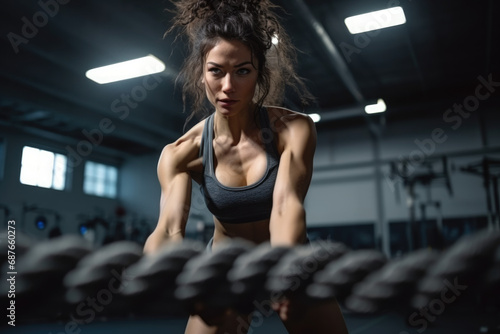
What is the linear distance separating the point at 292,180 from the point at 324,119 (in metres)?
6.73

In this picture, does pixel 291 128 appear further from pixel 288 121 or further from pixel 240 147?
pixel 240 147

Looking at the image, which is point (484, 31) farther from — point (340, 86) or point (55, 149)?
point (55, 149)

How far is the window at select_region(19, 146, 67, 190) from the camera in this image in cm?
782

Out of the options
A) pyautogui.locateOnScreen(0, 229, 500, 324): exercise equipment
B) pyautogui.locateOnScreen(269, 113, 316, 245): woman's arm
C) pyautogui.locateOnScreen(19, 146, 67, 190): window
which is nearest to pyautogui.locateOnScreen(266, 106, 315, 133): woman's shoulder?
pyautogui.locateOnScreen(269, 113, 316, 245): woman's arm

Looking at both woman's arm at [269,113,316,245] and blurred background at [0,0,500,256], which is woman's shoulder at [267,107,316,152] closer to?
woman's arm at [269,113,316,245]

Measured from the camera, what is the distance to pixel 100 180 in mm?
9688

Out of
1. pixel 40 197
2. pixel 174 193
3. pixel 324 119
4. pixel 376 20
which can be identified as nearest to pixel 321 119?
pixel 324 119

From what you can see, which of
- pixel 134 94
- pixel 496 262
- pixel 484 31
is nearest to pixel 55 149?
pixel 134 94

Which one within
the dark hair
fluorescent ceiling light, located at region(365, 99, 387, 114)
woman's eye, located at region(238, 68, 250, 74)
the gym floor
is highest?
fluorescent ceiling light, located at region(365, 99, 387, 114)

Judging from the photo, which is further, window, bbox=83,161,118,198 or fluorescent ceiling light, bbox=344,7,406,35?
window, bbox=83,161,118,198

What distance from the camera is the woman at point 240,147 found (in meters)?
0.89

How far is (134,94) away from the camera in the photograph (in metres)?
6.80

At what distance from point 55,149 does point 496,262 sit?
9.23 meters

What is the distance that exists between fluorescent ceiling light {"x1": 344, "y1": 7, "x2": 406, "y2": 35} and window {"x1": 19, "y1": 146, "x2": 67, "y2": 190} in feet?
20.2
